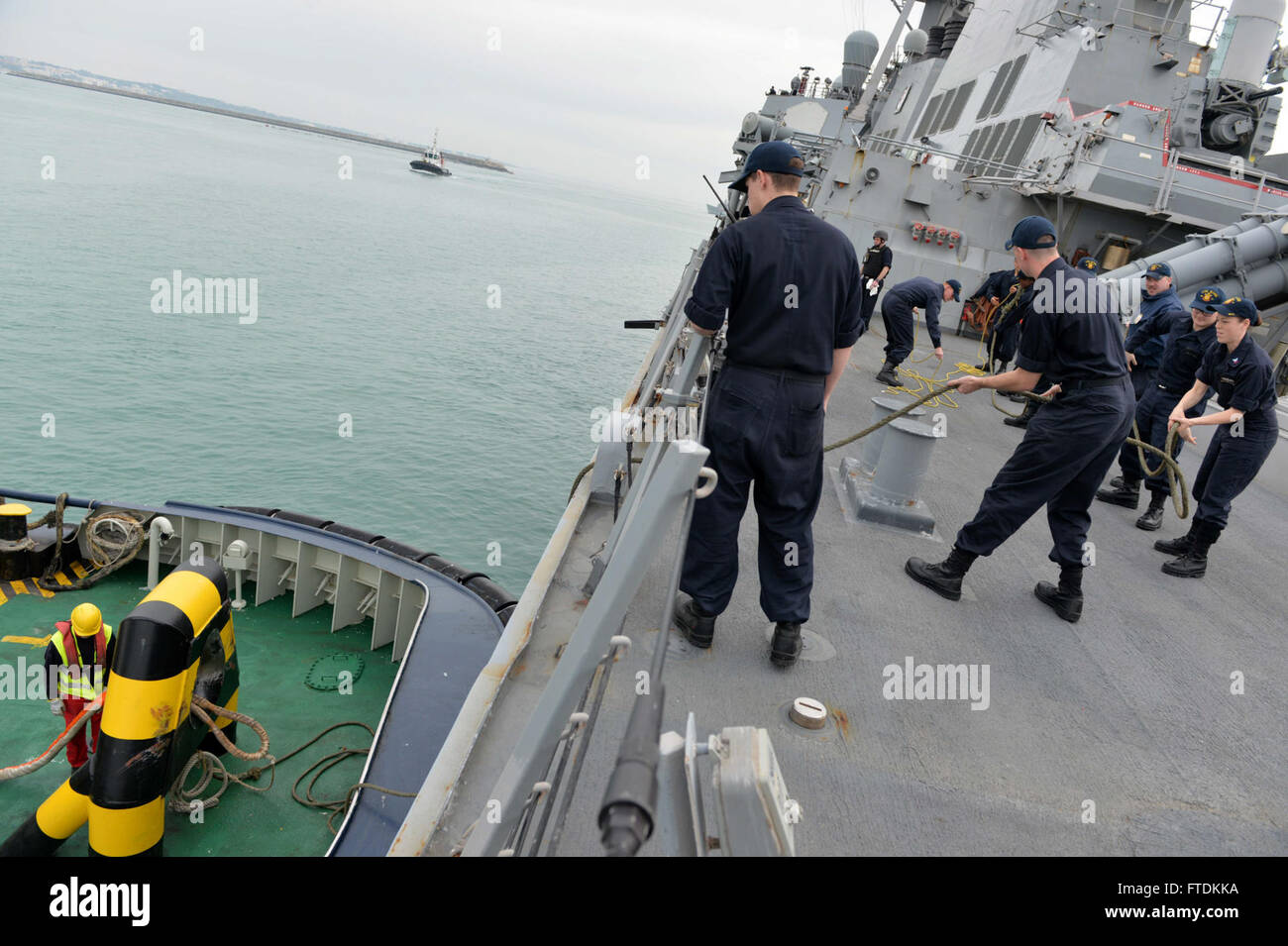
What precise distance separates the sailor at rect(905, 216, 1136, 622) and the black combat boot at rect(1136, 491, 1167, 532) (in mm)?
2316

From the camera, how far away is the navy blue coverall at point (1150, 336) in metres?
6.64

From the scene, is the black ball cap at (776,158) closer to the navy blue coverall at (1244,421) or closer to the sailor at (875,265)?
the navy blue coverall at (1244,421)

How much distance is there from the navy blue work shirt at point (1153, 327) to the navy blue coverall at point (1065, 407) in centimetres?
329

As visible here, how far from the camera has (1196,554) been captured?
17.4ft

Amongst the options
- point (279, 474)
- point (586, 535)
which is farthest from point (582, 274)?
point (586, 535)

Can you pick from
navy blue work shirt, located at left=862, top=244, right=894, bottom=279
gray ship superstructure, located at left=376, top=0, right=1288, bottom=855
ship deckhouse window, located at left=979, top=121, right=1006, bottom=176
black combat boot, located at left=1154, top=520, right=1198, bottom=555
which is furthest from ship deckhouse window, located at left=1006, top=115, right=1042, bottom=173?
black combat boot, located at left=1154, top=520, right=1198, bottom=555

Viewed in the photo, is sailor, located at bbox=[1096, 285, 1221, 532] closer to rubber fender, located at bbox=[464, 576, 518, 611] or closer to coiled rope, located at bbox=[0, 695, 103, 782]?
rubber fender, located at bbox=[464, 576, 518, 611]

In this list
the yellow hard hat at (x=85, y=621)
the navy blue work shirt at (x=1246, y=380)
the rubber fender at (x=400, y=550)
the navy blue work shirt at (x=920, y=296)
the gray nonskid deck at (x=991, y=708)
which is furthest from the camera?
the navy blue work shirt at (x=920, y=296)

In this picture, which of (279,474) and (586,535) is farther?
(279,474)

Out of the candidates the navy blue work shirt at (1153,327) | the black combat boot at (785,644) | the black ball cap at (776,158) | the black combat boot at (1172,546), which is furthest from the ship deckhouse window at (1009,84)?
the black combat boot at (785,644)

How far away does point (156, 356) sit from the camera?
18297mm

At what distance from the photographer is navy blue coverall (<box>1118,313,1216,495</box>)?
5.97 m
